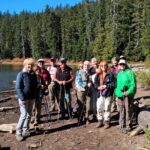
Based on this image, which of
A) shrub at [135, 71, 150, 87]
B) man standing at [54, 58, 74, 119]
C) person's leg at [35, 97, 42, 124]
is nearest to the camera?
person's leg at [35, 97, 42, 124]

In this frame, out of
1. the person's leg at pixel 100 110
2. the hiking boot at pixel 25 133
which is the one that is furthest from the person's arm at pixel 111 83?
the hiking boot at pixel 25 133

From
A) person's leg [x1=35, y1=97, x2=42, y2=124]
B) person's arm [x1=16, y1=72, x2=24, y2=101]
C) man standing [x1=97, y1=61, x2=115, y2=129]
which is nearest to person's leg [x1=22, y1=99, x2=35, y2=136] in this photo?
person's arm [x1=16, y1=72, x2=24, y2=101]

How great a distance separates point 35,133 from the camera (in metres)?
10.5

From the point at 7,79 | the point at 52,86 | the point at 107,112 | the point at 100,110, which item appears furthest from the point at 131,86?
the point at 7,79

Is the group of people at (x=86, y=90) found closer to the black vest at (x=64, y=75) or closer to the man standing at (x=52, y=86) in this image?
the black vest at (x=64, y=75)

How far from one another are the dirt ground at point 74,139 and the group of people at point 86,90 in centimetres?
25

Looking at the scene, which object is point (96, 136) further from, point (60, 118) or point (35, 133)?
point (60, 118)

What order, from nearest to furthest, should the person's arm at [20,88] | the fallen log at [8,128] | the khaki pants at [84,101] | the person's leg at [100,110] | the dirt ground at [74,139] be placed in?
the dirt ground at [74,139], the person's arm at [20,88], the fallen log at [8,128], the person's leg at [100,110], the khaki pants at [84,101]

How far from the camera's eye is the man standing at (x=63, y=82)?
12.1m

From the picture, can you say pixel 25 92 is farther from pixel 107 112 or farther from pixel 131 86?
pixel 131 86

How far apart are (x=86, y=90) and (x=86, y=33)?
79708 millimetres

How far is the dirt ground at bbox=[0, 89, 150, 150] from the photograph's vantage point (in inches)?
370

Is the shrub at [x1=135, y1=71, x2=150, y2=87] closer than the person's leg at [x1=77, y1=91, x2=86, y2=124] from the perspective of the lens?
No

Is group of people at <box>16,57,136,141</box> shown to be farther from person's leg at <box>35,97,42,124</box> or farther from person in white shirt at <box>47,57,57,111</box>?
person in white shirt at <box>47,57,57,111</box>
